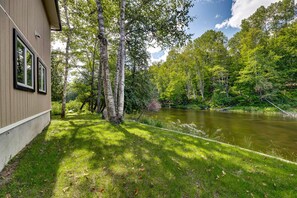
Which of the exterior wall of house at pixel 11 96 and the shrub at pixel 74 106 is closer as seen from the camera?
the exterior wall of house at pixel 11 96

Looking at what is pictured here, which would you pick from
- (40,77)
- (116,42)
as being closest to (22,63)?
(40,77)

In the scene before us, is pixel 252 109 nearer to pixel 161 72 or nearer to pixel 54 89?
pixel 161 72

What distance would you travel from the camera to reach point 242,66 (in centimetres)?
2784

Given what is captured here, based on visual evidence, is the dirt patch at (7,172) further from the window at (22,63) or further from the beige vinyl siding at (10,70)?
the window at (22,63)

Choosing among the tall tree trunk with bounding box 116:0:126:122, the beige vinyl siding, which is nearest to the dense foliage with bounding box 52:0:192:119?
the tall tree trunk with bounding box 116:0:126:122

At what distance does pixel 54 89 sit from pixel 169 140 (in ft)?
46.5

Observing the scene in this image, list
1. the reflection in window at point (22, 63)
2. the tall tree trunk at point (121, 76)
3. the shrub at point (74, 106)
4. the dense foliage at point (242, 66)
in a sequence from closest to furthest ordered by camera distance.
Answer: the reflection in window at point (22, 63) → the tall tree trunk at point (121, 76) → the shrub at point (74, 106) → the dense foliage at point (242, 66)

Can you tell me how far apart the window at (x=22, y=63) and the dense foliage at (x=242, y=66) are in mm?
18739

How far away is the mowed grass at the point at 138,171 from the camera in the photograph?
7.98 ft

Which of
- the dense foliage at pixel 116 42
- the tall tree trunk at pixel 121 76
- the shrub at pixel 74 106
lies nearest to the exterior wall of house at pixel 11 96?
the dense foliage at pixel 116 42

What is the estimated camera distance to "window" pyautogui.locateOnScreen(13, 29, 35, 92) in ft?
10.9

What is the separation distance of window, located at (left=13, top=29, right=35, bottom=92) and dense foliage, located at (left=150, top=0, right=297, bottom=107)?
18.7m

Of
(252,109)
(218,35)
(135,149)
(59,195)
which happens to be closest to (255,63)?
(252,109)

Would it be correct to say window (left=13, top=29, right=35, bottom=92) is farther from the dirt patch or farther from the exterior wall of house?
the dirt patch
